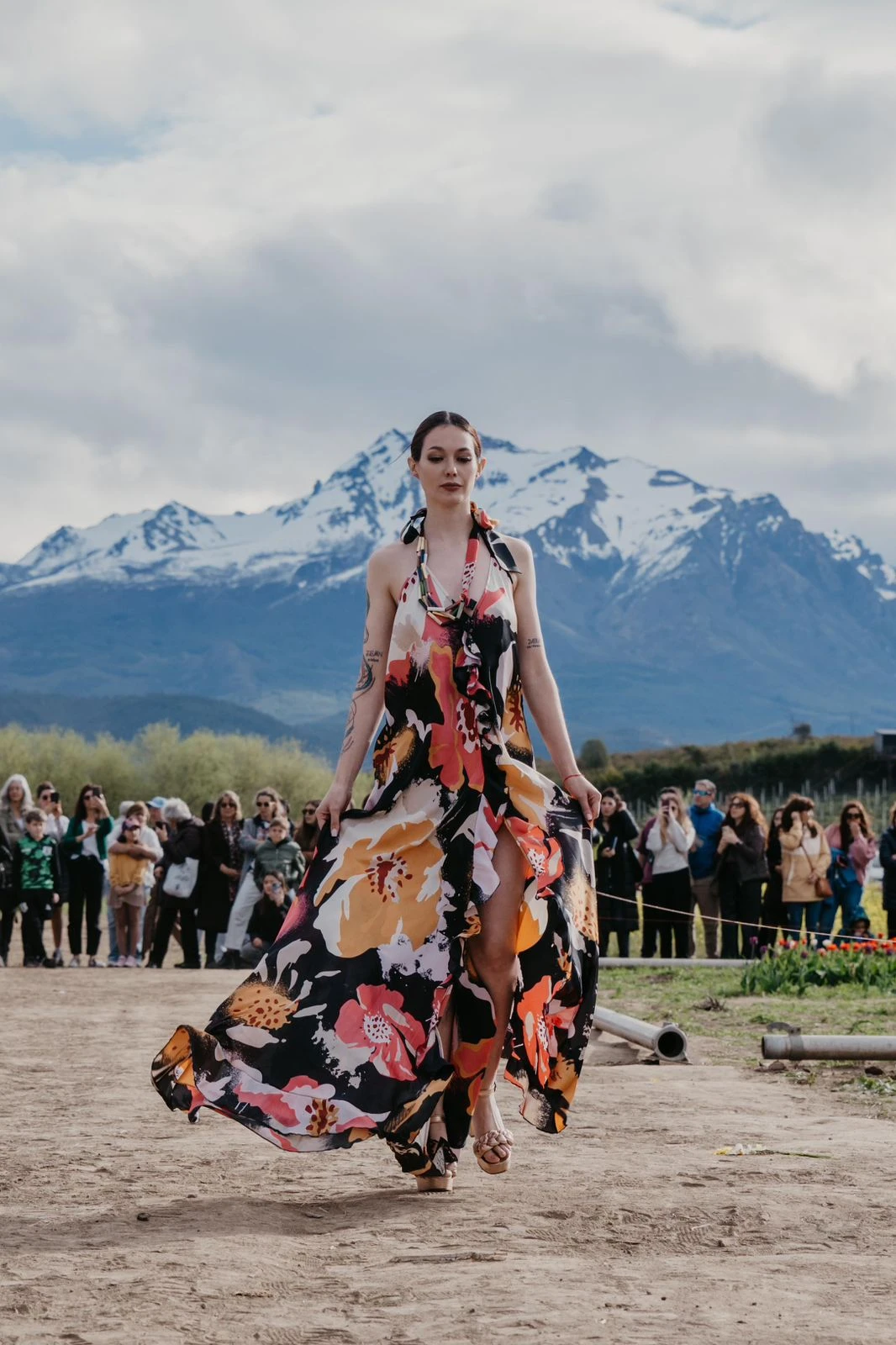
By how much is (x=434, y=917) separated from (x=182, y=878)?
1289cm

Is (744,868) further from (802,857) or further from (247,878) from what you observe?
(247,878)

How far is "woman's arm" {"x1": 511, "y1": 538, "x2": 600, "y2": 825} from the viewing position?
584 centimetres

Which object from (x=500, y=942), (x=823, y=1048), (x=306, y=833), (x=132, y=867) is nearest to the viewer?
(x=500, y=942)

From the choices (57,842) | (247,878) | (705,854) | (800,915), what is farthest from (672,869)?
(57,842)

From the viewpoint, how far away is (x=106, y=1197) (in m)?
5.40

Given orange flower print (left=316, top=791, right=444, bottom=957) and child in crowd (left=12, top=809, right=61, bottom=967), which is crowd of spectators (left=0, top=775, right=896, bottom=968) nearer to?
child in crowd (left=12, top=809, right=61, bottom=967)

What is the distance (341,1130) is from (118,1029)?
6.37 m

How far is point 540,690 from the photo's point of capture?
19.4 feet

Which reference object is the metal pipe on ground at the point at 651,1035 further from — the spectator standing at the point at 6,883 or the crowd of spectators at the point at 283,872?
the spectator standing at the point at 6,883

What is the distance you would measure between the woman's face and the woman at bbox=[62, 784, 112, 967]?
13.1 m

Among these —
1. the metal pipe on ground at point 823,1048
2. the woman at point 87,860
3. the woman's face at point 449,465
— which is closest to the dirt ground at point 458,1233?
the metal pipe on ground at point 823,1048

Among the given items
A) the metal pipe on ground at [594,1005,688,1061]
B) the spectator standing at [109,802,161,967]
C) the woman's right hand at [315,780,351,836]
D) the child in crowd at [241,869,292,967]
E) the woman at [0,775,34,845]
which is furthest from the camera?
the spectator standing at [109,802,161,967]

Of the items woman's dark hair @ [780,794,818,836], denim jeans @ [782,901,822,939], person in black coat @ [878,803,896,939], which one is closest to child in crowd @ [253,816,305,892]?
woman's dark hair @ [780,794,818,836]

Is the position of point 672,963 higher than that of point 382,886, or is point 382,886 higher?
point 382,886
